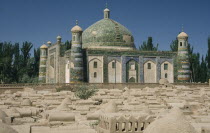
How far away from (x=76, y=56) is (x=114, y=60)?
3.41 metres

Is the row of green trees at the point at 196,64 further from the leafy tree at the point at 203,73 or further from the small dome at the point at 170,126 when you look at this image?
the small dome at the point at 170,126

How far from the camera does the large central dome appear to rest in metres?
28.7

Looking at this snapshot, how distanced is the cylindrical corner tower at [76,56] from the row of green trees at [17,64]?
6.74 m

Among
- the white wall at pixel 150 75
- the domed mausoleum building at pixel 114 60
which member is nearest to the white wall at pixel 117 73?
the domed mausoleum building at pixel 114 60

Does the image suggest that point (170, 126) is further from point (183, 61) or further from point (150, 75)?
point (183, 61)

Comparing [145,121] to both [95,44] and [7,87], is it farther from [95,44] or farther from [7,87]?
[95,44]

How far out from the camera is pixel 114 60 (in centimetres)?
2791

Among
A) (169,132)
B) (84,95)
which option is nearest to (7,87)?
(84,95)

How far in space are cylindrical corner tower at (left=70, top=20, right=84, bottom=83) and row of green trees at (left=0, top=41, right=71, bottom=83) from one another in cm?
674

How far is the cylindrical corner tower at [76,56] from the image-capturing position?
25812mm

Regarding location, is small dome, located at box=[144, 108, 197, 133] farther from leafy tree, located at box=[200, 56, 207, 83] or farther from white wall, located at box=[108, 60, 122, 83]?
leafy tree, located at box=[200, 56, 207, 83]

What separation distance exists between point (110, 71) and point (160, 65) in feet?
14.1

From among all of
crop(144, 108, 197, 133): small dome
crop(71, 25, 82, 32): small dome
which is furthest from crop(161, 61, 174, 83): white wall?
crop(144, 108, 197, 133): small dome

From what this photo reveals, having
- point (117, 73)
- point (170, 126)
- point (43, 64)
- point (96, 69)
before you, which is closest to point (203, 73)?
point (117, 73)
